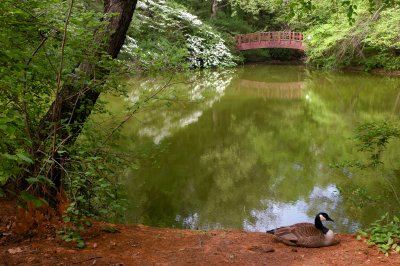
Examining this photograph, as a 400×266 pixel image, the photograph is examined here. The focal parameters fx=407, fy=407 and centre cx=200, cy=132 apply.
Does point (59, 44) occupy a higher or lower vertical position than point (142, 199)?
higher

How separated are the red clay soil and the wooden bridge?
25.8 metres

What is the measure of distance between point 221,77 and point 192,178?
1696cm

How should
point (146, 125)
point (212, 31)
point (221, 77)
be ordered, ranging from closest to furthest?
point (146, 125) → point (221, 77) → point (212, 31)

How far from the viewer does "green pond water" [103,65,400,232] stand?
237 inches

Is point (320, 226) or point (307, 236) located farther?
point (320, 226)

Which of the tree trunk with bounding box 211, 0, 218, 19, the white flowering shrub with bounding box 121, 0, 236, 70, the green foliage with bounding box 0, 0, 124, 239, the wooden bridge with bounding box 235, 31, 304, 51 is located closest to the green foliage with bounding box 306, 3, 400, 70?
the wooden bridge with bounding box 235, 31, 304, 51

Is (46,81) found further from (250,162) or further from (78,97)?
(250,162)

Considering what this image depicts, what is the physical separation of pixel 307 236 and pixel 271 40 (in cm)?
2657

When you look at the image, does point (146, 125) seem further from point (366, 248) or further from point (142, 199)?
point (366, 248)

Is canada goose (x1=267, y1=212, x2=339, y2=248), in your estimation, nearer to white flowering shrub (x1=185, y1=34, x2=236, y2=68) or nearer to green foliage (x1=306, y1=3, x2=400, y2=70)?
green foliage (x1=306, y1=3, x2=400, y2=70)

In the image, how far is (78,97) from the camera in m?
3.95

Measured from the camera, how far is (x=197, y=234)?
15.0ft

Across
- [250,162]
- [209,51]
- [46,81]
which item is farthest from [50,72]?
[209,51]

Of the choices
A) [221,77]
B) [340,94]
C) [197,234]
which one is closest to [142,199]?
[197,234]
